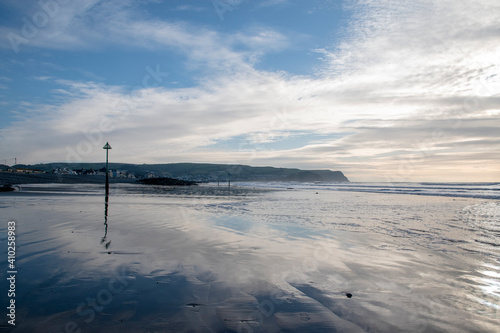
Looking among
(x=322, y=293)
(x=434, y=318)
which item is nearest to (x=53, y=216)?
(x=322, y=293)

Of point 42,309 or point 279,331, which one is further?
point 42,309

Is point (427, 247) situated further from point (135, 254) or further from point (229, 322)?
point (135, 254)

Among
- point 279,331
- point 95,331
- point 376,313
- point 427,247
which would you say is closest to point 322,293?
point 376,313

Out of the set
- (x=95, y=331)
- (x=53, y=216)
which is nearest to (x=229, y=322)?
(x=95, y=331)

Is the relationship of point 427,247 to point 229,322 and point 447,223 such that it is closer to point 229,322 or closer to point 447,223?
point 447,223

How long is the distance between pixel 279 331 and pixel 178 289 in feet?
6.90

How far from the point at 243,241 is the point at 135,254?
3380 mm

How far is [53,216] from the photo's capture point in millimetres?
13039

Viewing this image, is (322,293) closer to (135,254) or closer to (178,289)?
(178,289)

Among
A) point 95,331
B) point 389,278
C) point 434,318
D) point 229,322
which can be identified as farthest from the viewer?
point 389,278

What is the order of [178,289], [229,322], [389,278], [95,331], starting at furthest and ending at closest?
[389,278], [178,289], [229,322], [95,331]

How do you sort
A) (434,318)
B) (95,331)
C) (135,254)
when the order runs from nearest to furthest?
(95,331), (434,318), (135,254)

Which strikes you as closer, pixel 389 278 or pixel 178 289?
pixel 178 289

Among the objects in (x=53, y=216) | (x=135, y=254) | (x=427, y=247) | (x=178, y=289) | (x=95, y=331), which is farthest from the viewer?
(x=53, y=216)
